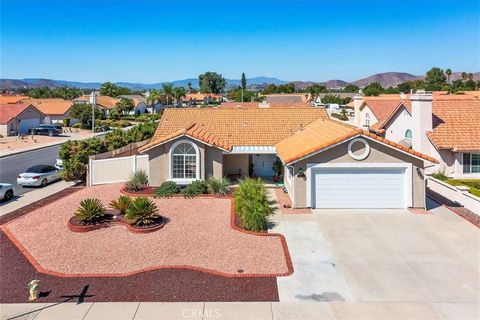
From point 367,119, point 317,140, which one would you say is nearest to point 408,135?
point 317,140

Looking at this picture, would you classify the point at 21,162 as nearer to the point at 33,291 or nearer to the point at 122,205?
the point at 122,205

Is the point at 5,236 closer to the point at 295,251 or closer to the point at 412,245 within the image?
the point at 295,251

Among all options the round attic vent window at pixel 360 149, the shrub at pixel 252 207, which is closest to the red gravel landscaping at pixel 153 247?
the shrub at pixel 252 207

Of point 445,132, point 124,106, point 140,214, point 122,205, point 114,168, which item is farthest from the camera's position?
point 124,106

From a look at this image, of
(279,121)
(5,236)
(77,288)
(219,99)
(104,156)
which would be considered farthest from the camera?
(219,99)

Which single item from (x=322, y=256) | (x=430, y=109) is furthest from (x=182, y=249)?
(x=430, y=109)

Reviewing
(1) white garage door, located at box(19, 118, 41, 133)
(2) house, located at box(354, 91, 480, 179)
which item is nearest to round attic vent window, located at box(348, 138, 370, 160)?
(2) house, located at box(354, 91, 480, 179)

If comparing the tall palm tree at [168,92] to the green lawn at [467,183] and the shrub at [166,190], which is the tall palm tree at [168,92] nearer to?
the shrub at [166,190]
